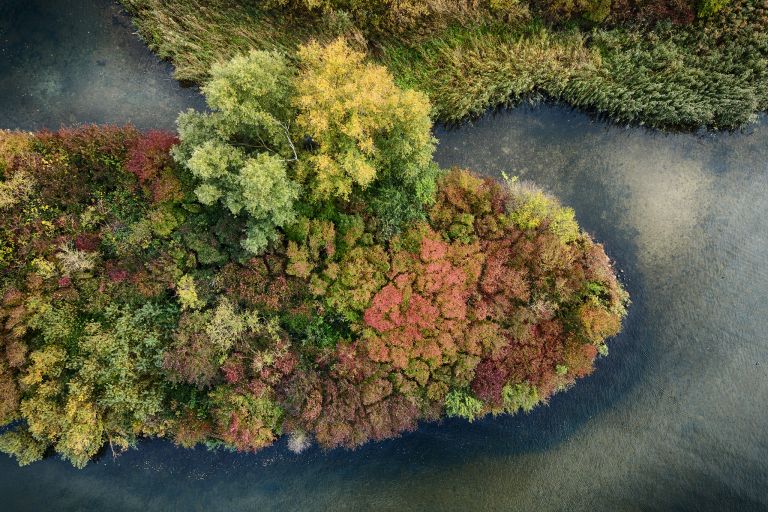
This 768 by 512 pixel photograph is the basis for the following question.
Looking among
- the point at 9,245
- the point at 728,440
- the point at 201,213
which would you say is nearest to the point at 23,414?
the point at 9,245

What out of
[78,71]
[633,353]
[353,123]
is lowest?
[78,71]

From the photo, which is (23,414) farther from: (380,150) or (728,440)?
(728,440)

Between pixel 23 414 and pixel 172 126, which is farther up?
pixel 172 126

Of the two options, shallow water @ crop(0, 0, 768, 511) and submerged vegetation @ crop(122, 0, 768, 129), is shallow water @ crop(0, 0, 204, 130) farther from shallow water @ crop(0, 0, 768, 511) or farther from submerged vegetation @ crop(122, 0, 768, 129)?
submerged vegetation @ crop(122, 0, 768, 129)

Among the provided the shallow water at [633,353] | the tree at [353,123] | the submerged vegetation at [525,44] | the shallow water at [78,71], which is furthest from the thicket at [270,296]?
the submerged vegetation at [525,44]

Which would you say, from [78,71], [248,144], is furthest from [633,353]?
[78,71]

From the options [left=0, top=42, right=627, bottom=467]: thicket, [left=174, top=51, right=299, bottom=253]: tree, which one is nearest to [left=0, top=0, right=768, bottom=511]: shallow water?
[left=0, top=42, right=627, bottom=467]: thicket

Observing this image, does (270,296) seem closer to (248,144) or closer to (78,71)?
(248,144)
